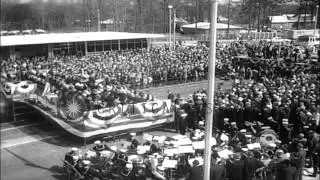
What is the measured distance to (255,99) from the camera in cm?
1390

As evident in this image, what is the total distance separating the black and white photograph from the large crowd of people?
42 millimetres

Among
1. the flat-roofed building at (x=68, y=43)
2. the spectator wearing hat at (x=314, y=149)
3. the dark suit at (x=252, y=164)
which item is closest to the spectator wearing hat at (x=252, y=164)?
the dark suit at (x=252, y=164)

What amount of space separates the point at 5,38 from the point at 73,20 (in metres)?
1.83

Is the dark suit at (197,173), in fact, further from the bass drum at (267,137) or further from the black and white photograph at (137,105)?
the bass drum at (267,137)

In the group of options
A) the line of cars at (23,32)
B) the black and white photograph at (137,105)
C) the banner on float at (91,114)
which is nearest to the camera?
the line of cars at (23,32)

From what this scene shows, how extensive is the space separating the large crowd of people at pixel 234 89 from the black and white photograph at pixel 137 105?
0.14ft

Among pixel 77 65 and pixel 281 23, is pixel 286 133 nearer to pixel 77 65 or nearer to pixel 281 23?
pixel 77 65

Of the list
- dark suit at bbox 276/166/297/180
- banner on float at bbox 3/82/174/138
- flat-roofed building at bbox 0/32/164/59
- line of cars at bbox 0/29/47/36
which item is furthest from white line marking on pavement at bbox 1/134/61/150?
dark suit at bbox 276/166/297/180

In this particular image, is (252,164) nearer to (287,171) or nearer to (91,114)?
(287,171)

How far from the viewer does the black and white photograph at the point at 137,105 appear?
3.52 metres

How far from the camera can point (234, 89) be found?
16.3 meters

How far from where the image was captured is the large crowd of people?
27.2ft

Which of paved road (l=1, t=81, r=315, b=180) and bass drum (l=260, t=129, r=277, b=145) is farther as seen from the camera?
bass drum (l=260, t=129, r=277, b=145)

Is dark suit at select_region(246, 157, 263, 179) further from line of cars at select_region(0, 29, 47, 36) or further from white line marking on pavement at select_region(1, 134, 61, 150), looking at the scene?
line of cars at select_region(0, 29, 47, 36)
